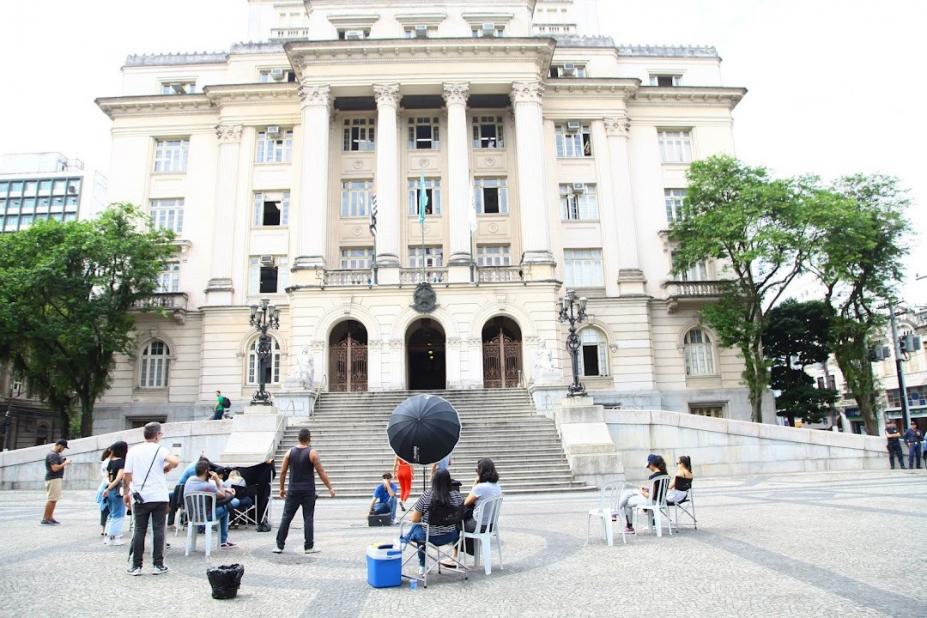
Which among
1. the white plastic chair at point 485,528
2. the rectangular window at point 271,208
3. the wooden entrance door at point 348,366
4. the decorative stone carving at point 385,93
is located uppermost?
the decorative stone carving at point 385,93

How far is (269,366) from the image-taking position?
34.4 metres

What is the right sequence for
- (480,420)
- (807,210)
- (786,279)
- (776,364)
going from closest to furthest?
(480,420), (807,210), (786,279), (776,364)

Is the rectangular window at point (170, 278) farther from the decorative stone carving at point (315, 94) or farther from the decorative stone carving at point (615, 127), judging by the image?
the decorative stone carving at point (615, 127)

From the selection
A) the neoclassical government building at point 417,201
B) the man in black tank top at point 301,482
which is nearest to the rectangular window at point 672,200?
the neoclassical government building at point 417,201

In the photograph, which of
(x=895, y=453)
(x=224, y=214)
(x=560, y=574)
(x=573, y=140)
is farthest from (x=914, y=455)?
(x=224, y=214)

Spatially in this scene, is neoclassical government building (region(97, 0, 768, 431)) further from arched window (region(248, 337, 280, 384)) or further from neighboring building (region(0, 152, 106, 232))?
neighboring building (region(0, 152, 106, 232))

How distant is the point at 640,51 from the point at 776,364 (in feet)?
66.1

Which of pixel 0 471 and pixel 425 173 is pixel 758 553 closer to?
pixel 0 471

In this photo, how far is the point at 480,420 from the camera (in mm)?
24922

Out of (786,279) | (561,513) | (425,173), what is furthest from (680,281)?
(561,513)

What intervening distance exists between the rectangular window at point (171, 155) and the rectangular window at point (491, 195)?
53.5ft

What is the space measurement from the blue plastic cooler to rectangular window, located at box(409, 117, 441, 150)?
30445mm

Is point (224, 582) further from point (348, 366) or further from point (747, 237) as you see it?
point (747, 237)

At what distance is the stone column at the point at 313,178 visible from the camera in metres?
31.5
